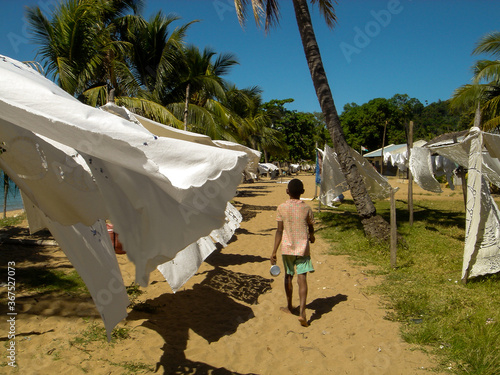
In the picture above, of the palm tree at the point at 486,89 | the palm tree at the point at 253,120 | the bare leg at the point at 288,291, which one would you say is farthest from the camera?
the palm tree at the point at 253,120

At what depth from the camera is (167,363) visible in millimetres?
3268

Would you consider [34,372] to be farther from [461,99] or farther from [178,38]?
[461,99]

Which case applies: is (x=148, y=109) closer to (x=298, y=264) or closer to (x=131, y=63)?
(x=131, y=63)

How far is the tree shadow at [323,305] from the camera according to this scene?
4.38 meters

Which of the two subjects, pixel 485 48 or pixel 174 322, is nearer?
pixel 174 322

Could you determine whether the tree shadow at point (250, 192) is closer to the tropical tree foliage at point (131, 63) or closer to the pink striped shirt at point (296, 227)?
the tropical tree foliage at point (131, 63)

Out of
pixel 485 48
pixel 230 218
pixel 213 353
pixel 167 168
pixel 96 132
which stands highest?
pixel 485 48

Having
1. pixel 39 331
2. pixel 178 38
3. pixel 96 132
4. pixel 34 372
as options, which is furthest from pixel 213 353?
pixel 178 38

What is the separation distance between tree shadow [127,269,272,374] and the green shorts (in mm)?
853

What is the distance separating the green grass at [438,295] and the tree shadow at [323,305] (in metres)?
0.57

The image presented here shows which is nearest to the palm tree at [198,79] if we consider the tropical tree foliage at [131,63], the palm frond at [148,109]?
the tropical tree foliage at [131,63]

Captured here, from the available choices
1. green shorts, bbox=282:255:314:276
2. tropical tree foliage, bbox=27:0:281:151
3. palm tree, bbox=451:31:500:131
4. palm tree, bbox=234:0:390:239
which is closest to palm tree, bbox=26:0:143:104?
tropical tree foliage, bbox=27:0:281:151

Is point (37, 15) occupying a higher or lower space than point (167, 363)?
higher

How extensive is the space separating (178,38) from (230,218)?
877 cm
